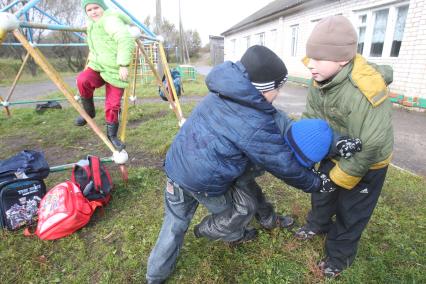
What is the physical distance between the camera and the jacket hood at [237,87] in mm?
1341

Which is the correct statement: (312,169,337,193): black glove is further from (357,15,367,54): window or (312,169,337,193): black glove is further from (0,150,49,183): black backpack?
(357,15,367,54): window

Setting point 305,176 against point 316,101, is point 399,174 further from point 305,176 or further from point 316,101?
point 305,176

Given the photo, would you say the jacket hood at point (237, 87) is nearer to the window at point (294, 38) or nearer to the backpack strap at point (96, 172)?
the backpack strap at point (96, 172)

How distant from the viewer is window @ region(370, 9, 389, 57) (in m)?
7.54

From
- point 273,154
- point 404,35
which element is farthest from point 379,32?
point 273,154

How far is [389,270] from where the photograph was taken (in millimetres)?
1908

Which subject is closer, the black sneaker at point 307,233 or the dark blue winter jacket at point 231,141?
the dark blue winter jacket at point 231,141

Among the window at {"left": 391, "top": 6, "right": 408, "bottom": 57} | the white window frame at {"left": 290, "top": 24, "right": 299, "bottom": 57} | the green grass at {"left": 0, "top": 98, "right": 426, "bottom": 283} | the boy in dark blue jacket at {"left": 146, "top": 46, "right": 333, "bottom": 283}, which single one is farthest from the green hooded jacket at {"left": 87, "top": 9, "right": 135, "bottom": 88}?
the white window frame at {"left": 290, "top": 24, "right": 299, "bottom": 57}

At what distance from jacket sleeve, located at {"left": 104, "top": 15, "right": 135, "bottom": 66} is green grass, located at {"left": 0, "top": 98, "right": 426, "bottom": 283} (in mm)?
1280

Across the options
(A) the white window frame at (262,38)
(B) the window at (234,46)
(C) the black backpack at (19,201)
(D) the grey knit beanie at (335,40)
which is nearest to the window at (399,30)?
(D) the grey knit beanie at (335,40)

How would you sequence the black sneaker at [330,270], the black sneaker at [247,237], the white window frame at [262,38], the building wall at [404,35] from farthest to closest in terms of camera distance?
the white window frame at [262,38] < the building wall at [404,35] < the black sneaker at [247,237] < the black sneaker at [330,270]

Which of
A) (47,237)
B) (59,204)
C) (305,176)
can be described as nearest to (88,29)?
(59,204)

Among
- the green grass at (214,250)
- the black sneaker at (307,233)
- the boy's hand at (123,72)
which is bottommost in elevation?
the green grass at (214,250)

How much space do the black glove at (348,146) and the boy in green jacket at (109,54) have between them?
6.74 ft
